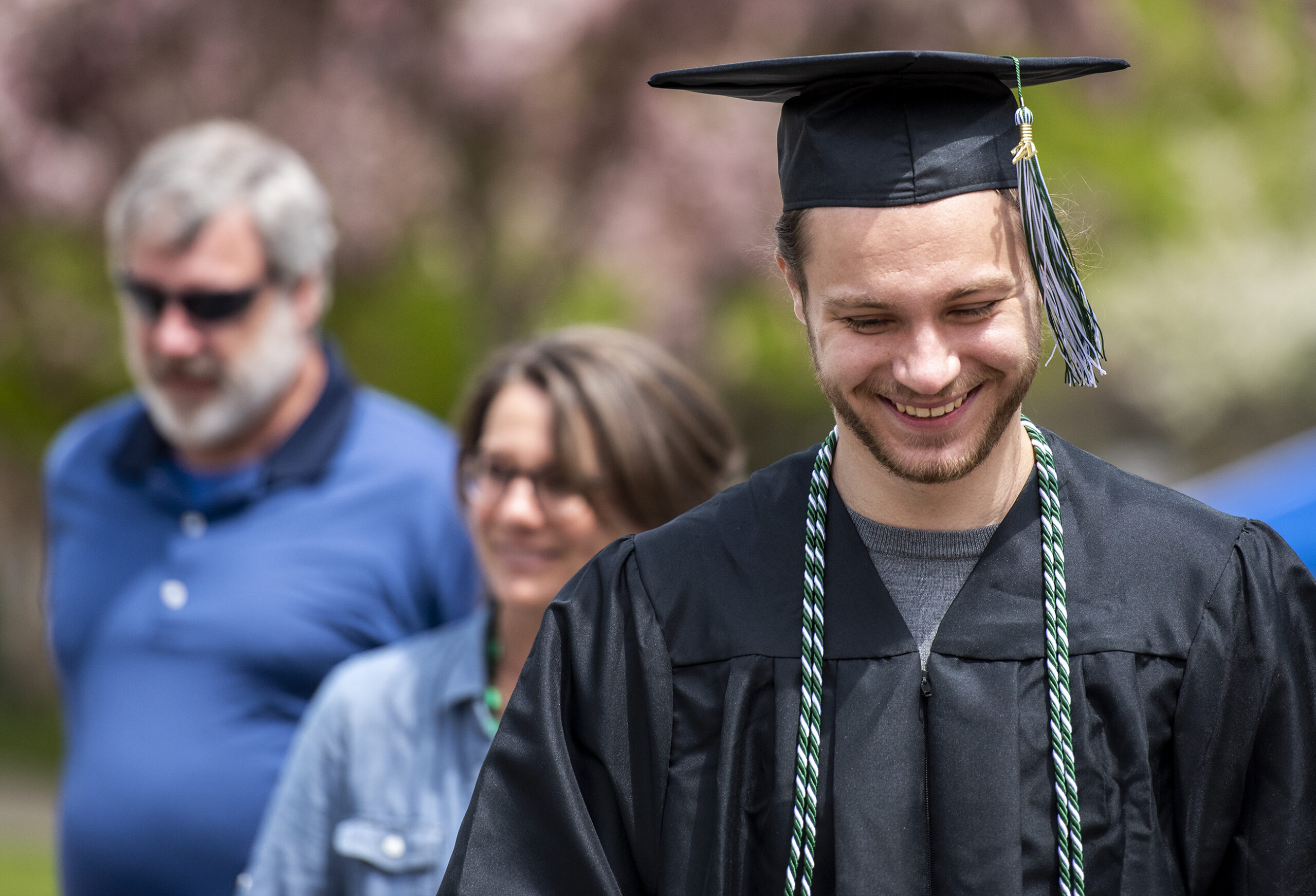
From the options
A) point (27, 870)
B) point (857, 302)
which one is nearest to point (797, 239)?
point (857, 302)

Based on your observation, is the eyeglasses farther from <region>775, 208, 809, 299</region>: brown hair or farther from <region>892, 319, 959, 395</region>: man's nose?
<region>892, 319, 959, 395</region>: man's nose

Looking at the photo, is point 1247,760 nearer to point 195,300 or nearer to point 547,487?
point 547,487

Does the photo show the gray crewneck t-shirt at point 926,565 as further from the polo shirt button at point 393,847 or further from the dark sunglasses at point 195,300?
the dark sunglasses at point 195,300

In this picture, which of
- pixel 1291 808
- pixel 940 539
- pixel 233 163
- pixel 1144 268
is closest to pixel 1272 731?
pixel 1291 808

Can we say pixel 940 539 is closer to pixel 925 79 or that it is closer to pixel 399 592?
pixel 925 79

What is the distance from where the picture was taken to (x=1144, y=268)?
12.1m

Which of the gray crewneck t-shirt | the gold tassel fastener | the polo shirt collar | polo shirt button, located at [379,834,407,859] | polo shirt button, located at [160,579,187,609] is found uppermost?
the gold tassel fastener

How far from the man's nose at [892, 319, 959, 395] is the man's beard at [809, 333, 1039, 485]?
37mm

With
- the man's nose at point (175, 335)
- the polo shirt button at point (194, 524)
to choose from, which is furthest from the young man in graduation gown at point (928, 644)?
the man's nose at point (175, 335)

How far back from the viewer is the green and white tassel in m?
1.83

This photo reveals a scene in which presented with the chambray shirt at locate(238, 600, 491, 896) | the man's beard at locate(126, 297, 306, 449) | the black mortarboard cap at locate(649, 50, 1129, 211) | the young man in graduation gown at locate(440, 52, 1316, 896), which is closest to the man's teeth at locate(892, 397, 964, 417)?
the young man in graduation gown at locate(440, 52, 1316, 896)

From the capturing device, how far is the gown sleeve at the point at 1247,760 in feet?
5.92

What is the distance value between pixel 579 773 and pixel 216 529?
75.1 inches

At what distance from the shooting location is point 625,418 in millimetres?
2865
